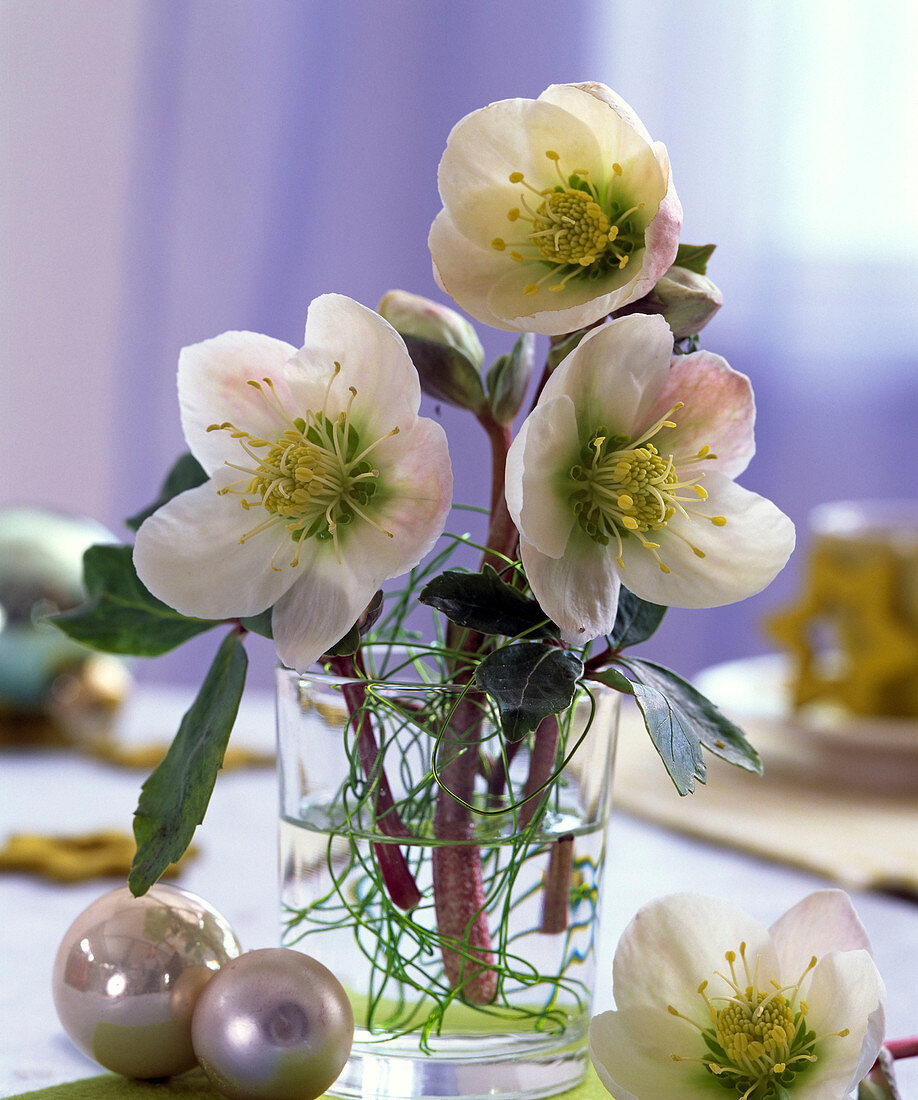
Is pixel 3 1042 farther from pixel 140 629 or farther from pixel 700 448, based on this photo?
pixel 700 448

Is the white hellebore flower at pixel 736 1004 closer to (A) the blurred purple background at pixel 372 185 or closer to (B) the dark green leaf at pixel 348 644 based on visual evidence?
(B) the dark green leaf at pixel 348 644

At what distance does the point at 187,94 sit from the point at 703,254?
160 centimetres

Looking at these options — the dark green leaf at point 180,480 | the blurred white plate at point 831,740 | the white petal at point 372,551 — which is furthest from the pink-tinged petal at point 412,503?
the blurred white plate at point 831,740

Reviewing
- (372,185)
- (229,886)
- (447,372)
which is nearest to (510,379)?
(447,372)

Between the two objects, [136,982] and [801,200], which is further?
[801,200]

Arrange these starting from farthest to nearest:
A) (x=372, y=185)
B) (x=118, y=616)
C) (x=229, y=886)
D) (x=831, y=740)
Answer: (x=372, y=185), (x=831, y=740), (x=229, y=886), (x=118, y=616)

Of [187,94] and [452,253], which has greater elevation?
[187,94]

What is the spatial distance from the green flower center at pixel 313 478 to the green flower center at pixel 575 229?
7 cm

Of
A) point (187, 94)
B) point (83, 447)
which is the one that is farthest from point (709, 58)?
point (83, 447)

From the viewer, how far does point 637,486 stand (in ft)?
1.19

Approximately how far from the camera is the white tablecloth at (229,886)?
506 millimetres

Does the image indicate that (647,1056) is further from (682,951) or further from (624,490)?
(624,490)

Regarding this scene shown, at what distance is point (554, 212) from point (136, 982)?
0.27m

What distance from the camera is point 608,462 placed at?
37cm
